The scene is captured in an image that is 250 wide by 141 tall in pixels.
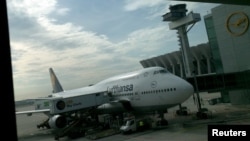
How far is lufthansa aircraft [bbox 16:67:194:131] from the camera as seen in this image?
968 inches

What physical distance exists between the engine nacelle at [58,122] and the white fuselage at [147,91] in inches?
203

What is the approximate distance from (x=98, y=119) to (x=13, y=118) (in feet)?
99.2

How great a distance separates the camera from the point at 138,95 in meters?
27.3

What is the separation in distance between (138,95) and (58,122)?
9.54 m

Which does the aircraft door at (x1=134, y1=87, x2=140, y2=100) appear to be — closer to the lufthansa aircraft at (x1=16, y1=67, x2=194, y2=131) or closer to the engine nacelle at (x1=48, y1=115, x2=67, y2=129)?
the lufthansa aircraft at (x1=16, y1=67, x2=194, y2=131)

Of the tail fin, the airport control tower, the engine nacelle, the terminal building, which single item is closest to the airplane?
the engine nacelle

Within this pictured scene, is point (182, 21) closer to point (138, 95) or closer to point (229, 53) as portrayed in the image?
point (229, 53)

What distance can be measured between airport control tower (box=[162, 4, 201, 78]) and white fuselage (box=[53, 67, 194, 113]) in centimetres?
3014

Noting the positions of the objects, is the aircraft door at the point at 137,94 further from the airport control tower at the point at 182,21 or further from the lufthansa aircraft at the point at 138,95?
the airport control tower at the point at 182,21

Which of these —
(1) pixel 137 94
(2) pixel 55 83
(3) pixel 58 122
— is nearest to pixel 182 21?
(2) pixel 55 83

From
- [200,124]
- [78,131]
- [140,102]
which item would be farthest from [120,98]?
[200,124]

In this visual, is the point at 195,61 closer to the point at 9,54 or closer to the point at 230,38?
the point at 230,38

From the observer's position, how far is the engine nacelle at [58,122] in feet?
94.5

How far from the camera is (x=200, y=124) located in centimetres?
2492
